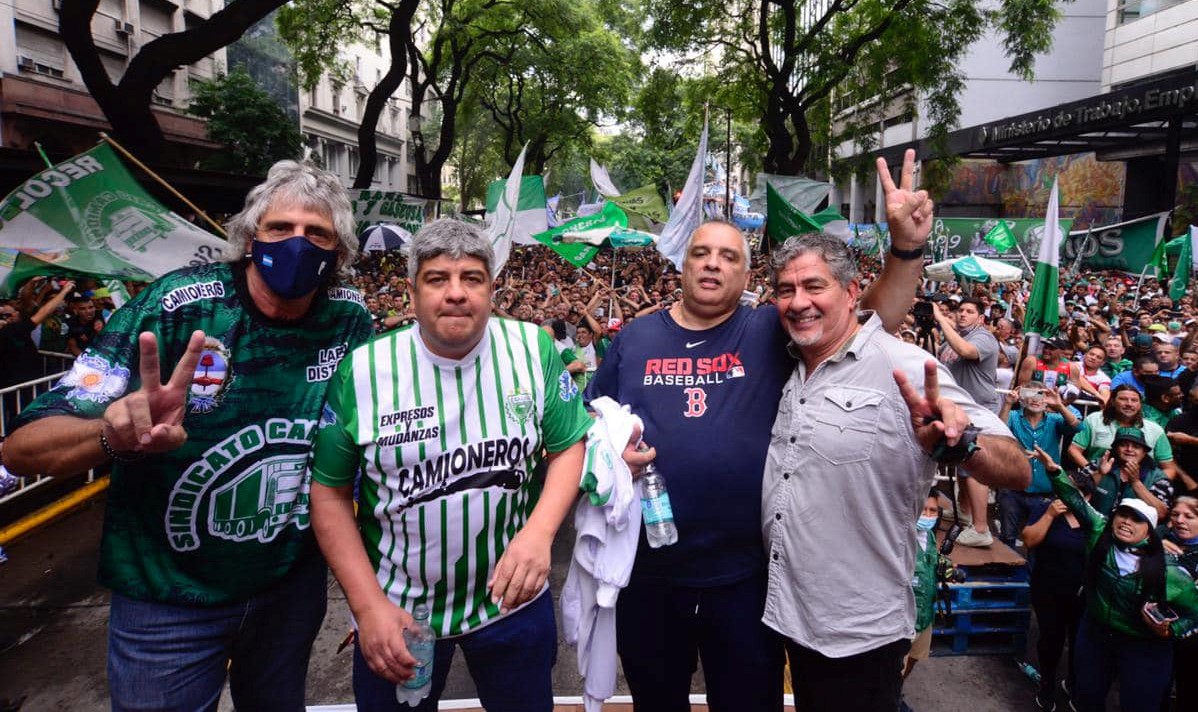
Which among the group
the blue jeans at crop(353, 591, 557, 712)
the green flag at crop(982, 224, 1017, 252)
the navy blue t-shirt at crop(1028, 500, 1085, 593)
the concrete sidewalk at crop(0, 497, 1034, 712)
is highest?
the green flag at crop(982, 224, 1017, 252)

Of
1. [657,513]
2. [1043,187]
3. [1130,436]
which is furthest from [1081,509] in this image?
[1043,187]

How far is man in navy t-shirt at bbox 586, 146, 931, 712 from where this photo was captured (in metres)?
2.42

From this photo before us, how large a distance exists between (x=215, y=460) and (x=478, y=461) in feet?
2.42

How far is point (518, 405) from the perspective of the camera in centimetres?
209

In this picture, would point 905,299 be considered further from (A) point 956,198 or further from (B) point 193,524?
(A) point 956,198

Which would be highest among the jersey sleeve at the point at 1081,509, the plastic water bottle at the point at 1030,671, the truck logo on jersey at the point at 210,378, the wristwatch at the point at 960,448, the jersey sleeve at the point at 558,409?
the truck logo on jersey at the point at 210,378

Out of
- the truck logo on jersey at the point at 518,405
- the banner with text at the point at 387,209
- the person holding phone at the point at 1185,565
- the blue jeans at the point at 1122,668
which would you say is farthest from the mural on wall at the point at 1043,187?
the truck logo on jersey at the point at 518,405

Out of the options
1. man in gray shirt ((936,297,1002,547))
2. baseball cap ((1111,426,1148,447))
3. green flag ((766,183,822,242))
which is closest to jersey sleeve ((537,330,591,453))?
baseball cap ((1111,426,1148,447))

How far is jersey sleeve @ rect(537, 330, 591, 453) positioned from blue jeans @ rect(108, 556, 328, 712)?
904mm

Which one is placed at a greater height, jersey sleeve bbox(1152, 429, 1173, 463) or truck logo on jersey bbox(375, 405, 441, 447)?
truck logo on jersey bbox(375, 405, 441, 447)

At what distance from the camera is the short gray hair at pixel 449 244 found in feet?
6.48

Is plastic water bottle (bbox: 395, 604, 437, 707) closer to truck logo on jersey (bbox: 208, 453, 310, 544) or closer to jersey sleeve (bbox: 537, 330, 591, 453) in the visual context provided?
truck logo on jersey (bbox: 208, 453, 310, 544)

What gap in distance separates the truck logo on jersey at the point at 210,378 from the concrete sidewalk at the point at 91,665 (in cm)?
229

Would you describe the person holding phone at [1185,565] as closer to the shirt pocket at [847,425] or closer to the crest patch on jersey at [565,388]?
the shirt pocket at [847,425]
